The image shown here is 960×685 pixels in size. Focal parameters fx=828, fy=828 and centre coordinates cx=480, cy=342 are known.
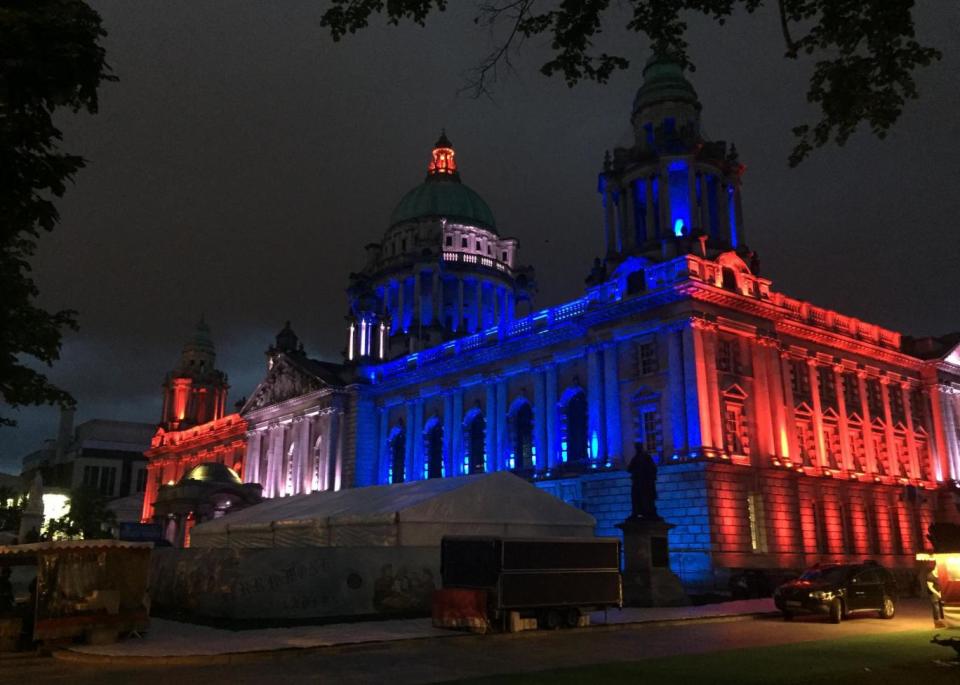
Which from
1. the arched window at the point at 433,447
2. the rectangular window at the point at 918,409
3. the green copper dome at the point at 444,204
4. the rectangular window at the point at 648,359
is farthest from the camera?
the green copper dome at the point at 444,204

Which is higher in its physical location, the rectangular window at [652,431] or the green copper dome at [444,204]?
the green copper dome at [444,204]

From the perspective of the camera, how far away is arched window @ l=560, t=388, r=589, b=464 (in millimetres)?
43812

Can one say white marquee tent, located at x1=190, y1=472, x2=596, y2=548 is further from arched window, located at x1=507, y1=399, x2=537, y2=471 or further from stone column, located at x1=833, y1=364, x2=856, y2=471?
stone column, located at x1=833, y1=364, x2=856, y2=471

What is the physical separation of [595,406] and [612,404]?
3.80 feet

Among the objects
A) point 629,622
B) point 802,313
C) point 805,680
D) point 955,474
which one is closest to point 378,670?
point 805,680

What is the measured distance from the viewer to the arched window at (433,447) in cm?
5344

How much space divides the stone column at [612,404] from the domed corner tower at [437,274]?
A: 1072 inches

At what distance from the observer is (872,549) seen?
43500 mm

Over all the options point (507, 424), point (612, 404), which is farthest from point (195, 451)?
point (612, 404)

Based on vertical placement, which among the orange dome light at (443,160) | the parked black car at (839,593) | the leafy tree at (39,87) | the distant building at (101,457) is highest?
the orange dome light at (443,160)

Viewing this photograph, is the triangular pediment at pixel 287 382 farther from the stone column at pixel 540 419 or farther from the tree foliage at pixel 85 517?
the stone column at pixel 540 419

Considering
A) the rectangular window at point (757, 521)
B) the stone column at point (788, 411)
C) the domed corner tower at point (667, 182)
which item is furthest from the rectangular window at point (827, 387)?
the rectangular window at point (757, 521)

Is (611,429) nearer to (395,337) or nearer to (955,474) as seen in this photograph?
(955,474)

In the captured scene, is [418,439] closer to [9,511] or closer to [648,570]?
[9,511]
